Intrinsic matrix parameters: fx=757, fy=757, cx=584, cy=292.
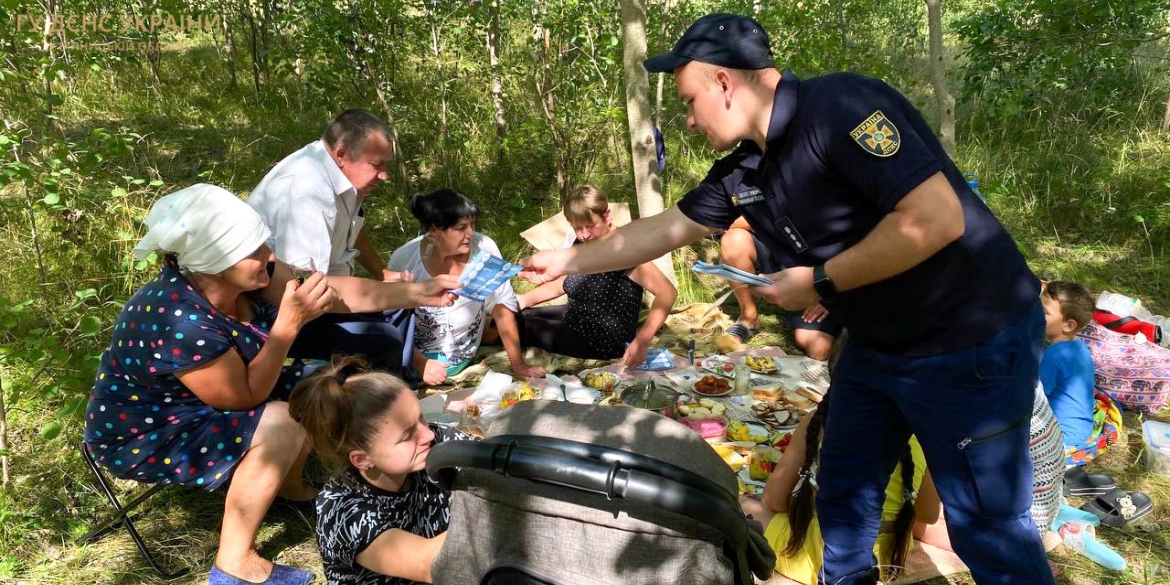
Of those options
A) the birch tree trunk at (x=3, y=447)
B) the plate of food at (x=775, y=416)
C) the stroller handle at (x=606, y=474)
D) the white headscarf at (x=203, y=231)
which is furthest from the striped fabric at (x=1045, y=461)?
the birch tree trunk at (x=3, y=447)

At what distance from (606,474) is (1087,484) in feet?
10.4

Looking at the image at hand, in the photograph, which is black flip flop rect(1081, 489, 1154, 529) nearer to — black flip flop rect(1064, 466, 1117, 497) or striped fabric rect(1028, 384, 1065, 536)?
black flip flop rect(1064, 466, 1117, 497)

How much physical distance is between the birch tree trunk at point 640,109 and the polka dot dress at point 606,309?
0.85 m

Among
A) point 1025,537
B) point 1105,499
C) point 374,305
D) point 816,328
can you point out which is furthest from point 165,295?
point 1105,499

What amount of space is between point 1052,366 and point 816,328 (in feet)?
5.03

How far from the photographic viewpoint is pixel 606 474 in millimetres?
1168

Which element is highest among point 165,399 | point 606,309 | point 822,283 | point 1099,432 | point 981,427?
point 822,283

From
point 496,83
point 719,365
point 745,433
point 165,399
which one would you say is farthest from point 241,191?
point 745,433

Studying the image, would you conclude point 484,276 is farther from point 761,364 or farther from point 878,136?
point 878,136

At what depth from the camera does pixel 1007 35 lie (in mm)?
7125

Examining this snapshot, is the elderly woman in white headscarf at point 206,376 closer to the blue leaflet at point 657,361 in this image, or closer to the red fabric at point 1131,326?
the blue leaflet at point 657,361

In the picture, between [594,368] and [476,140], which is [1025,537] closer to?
[594,368]

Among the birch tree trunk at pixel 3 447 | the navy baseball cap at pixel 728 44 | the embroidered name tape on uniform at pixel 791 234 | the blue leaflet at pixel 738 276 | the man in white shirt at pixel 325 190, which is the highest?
the navy baseball cap at pixel 728 44

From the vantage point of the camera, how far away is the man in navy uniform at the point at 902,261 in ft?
6.00
